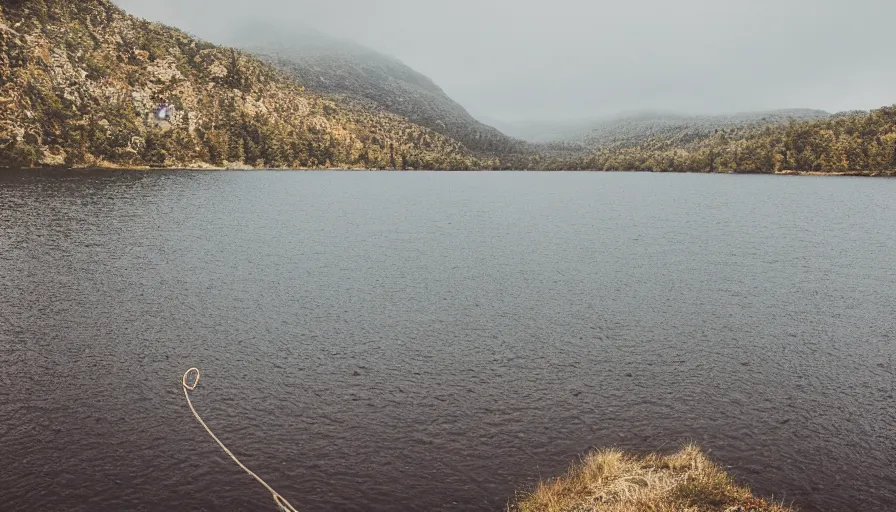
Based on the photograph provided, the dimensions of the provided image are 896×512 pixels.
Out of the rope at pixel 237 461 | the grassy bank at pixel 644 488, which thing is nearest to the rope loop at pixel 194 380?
the rope at pixel 237 461

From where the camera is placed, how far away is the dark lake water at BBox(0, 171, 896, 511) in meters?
19.5

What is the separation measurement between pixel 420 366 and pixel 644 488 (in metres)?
15.1

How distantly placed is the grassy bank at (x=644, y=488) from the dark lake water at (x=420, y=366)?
1206 mm

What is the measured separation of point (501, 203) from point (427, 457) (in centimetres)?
11128

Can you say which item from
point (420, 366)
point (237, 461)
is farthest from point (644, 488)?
point (237, 461)

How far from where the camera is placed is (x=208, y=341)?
108 ft

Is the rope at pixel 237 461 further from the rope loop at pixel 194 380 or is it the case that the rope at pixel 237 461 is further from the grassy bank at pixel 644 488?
the grassy bank at pixel 644 488

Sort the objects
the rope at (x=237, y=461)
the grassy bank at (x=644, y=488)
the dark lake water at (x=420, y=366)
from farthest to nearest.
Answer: the dark lake water at (x=420, y=366) → the rope at (x=237, y=461) → the grassy bank at (x=644, y=488)

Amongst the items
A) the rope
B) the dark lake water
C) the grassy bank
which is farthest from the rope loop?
the grassy bank

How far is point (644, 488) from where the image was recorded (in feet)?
56.3

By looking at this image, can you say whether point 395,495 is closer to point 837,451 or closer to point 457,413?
point 457,413

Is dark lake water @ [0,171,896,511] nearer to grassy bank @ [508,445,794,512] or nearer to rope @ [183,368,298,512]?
rope @ [183,368,298,512]

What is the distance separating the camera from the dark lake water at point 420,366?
64.1ft

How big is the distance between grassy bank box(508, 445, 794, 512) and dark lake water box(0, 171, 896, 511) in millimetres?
1206
